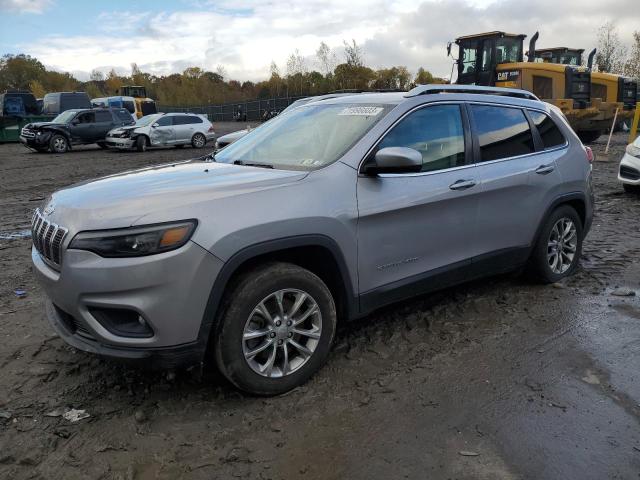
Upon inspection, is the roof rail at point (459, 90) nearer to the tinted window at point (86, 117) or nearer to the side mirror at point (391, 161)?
the side mirror at point (391, 161)

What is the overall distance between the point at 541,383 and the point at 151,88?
87047mm

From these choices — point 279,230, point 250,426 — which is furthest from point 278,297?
point 250,426

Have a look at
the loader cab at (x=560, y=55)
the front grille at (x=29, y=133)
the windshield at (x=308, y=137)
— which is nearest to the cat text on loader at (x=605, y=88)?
the loader cab at (x=560, y=55)

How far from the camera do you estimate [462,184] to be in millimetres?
3820

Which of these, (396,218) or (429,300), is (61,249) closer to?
(396,218)

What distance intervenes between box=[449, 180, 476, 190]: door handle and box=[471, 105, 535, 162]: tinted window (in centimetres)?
29

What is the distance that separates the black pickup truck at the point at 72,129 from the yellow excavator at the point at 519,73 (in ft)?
45.7

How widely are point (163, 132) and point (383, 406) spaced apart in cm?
1974

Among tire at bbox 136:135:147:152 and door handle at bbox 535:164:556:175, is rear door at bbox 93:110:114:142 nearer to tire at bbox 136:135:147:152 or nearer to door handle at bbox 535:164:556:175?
tire at bbox 136:135:147:152

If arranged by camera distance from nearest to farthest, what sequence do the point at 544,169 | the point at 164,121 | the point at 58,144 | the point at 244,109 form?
the point at 544,169 → the point at 58,144 → the point at 164,121 → the point at 244,109

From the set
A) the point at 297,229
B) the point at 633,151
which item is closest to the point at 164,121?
the point at 633,151

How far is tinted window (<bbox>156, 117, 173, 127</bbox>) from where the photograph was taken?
68.5 ft

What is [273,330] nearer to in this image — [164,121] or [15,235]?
[15,235]

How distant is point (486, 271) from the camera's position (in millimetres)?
4191
